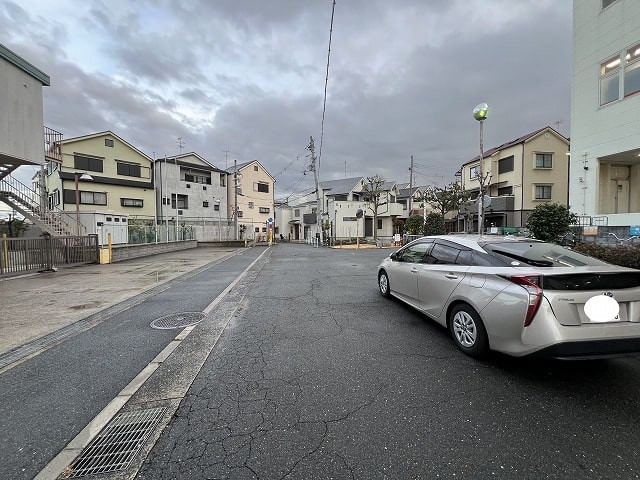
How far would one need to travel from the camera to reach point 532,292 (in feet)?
9.22

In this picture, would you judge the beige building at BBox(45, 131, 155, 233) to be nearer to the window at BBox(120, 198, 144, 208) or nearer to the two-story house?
the window at BBox(120, 198, 144, 208)

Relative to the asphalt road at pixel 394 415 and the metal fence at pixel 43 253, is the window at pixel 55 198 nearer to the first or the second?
the metal fence at pixel 43 253

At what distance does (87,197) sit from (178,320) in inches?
1101

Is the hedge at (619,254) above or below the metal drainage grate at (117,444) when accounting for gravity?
above

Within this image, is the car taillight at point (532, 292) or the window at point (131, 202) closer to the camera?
the car taillight at point (532, 292)

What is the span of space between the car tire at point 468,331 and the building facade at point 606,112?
11282 millimetres

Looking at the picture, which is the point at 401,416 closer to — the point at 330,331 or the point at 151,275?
the point at 330,331

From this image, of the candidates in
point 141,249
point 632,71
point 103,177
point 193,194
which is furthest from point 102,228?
point 632,71

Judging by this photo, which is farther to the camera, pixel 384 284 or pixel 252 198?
pixel 252 198

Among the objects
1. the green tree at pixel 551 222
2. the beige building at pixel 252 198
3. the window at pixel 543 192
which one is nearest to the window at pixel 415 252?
the green tree at pixel 551 222

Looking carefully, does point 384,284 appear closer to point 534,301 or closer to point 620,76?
point 534,301

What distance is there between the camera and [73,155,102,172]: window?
25.8 m

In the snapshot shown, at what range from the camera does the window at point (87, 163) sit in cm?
2577

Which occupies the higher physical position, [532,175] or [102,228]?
[532,175]
